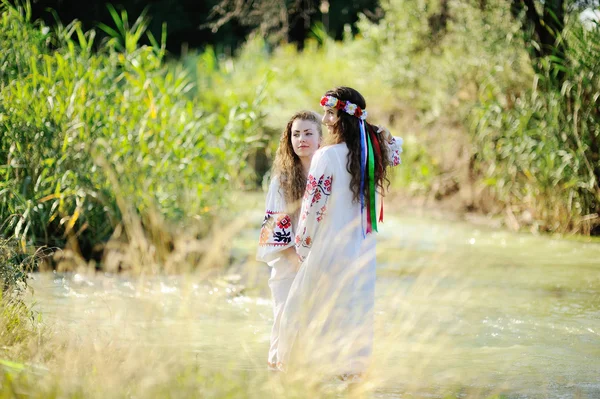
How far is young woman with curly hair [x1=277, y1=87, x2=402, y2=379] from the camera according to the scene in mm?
4371

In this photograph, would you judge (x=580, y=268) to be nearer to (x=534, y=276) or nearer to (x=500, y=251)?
(x=534, y=276)

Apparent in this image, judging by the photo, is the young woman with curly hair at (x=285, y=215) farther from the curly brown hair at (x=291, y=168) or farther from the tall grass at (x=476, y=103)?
the tall grass at (x=476, y=103)

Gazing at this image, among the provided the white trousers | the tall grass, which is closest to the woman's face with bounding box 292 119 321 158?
the white trousers

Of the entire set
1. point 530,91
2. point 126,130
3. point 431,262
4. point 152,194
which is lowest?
point 431,262

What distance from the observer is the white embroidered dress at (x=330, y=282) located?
14.3ft

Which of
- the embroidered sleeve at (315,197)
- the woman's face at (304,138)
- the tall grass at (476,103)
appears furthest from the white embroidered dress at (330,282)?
the tall grass at (476,103)

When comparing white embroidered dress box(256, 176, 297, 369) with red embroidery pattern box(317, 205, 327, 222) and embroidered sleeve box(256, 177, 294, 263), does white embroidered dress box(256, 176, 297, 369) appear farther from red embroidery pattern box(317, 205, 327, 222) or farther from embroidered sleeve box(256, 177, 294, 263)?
red embroidery pattern box(317, 205, 327, 222)

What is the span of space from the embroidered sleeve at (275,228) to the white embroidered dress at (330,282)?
0.66 ft

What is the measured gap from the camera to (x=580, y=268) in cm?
839

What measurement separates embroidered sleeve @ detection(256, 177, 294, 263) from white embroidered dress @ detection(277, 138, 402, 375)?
0.66 ft

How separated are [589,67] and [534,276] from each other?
8.85 ft

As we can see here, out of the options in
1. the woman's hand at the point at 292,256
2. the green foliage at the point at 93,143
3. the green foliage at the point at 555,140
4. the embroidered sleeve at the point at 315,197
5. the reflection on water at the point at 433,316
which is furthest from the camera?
the green foliage at the point at 555,140

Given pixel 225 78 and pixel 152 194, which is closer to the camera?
pixel 152 194

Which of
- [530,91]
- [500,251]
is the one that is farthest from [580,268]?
[530,91]
